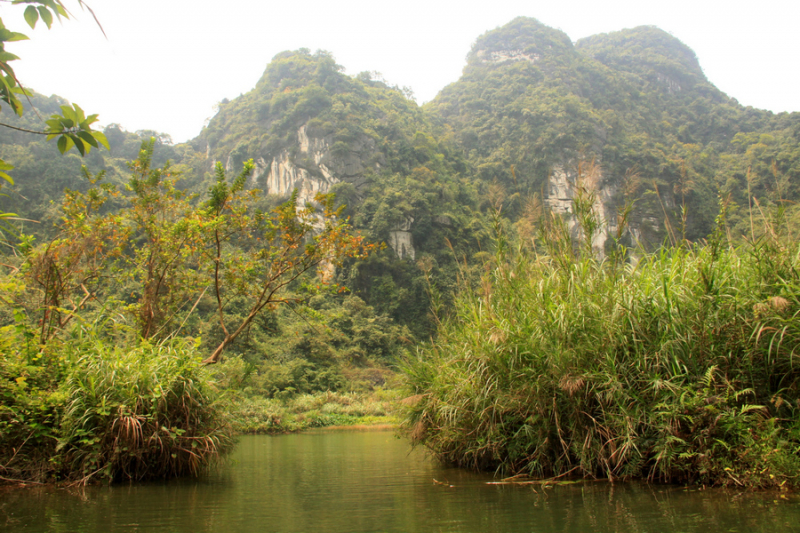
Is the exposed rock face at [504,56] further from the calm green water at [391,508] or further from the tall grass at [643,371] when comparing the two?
the calm green water at [391,508]

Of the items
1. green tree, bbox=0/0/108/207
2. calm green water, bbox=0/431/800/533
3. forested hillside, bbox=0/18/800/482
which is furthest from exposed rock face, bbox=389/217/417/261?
green tree, bbox=0/0/108/207

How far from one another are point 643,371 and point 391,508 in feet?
8.27

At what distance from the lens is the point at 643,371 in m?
4.18

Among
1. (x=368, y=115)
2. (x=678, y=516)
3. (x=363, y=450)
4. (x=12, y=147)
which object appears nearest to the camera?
(x=678, y=516)

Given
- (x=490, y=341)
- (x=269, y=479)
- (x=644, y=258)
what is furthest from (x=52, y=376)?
(x=644, y=258)

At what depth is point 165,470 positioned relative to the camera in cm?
512

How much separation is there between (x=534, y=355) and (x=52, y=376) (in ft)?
16.7

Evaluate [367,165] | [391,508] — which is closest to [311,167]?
[367,165]

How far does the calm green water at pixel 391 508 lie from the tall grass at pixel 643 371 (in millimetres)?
313

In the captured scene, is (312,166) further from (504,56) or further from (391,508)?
(504,56)

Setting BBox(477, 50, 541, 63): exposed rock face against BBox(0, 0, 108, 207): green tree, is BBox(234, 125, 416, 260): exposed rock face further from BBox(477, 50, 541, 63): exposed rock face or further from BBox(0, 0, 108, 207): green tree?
BBox(477, 50, 541, 63): exposed rock face

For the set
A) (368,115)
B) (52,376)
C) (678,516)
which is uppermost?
(368,115)

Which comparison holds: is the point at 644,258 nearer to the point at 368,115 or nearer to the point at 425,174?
the point at 425,174

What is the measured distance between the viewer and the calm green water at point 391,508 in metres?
2.90
